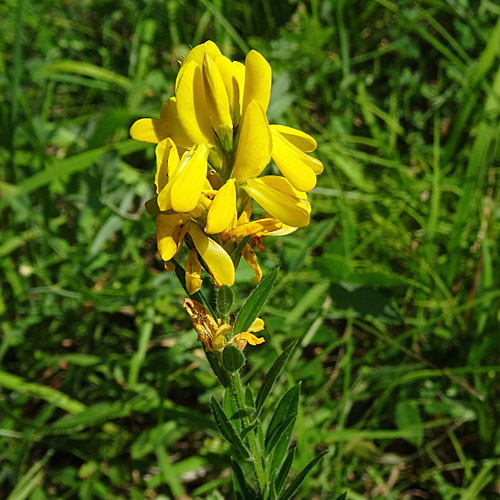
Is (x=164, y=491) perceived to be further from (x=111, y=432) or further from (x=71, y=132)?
(x=71, y=132)

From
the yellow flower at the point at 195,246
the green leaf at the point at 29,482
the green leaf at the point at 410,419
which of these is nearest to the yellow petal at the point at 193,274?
the yellow flower at the point at 195,246

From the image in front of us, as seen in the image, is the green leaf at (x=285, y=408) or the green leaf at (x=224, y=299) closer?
the green leaf at (x=224, y=299)

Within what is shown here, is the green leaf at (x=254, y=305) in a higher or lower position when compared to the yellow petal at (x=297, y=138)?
lower

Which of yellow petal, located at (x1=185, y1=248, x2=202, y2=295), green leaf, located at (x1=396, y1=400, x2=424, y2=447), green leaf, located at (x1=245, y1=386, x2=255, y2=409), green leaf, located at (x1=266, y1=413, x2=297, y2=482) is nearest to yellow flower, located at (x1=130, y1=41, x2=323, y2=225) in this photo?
yellow petal, located at (x1=185, y1=248, x2=202, y2=295)

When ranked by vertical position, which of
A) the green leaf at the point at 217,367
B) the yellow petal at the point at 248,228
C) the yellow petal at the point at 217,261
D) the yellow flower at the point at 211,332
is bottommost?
the green leaf at the point at 217,367

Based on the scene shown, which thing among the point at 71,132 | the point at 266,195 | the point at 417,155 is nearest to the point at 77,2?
the point at 71,132

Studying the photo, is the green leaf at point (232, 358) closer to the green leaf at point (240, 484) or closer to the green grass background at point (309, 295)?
the green leaf at point (240, 484)
